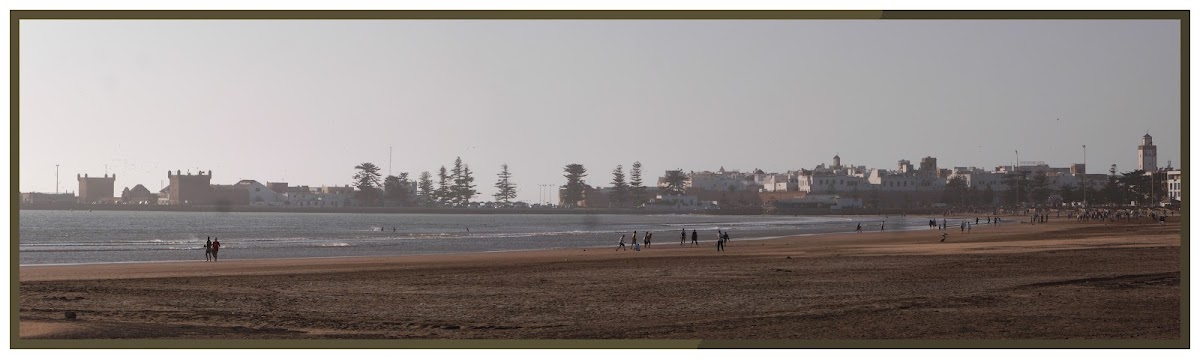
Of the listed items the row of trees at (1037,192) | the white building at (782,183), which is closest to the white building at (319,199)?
the white building at (782,183)

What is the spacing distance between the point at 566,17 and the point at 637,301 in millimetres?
7389

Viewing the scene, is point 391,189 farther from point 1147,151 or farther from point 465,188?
point 1147,151

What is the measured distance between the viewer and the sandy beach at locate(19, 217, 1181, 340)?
12.4 meters

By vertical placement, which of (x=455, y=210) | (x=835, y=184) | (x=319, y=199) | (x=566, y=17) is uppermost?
(x=566, y=17)

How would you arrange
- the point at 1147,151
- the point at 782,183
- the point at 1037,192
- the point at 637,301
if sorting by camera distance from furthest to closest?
the point at 782,183 → the point at 1037,192 → the point at 1147,151 → the point at 637,301

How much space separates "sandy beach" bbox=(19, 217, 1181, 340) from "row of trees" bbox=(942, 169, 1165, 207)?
3994 inches

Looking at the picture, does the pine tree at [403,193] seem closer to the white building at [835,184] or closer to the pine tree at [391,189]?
the pine tree at [391,189]

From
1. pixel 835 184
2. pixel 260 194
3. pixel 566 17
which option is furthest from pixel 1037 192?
pixel 566 17

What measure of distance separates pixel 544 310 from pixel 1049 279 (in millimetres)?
8123

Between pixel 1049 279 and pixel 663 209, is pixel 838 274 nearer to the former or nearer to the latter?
→ pixel 1049 279

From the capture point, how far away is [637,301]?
15.9 meters

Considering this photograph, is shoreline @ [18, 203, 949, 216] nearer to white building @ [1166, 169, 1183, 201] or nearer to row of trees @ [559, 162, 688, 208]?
row of trees @ [559, 162, 688, 208]

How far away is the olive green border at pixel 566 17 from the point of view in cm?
880

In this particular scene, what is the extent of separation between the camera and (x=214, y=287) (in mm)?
19031
